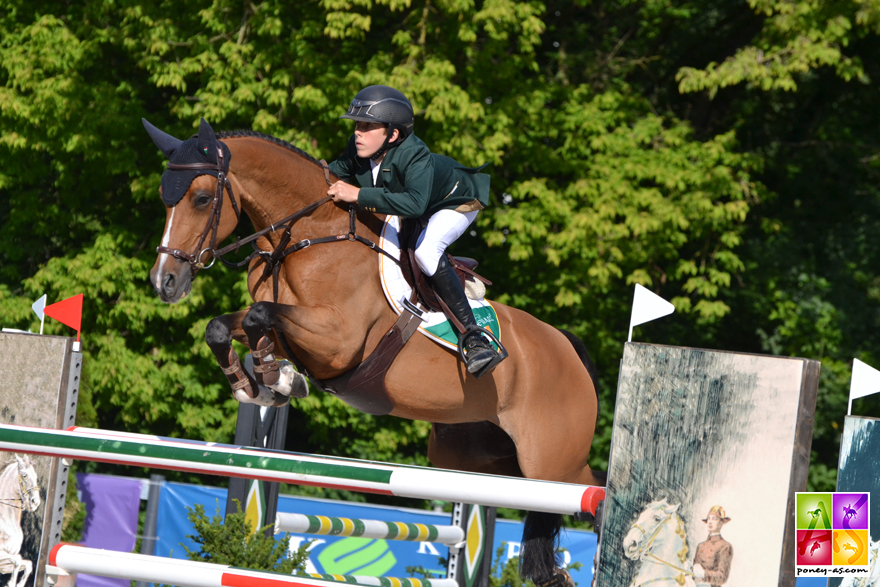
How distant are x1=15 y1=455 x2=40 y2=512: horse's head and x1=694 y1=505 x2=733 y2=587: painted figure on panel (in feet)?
7.90

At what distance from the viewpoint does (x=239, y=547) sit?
396cm

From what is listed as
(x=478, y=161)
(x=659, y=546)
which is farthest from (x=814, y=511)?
(x=478, y=161)

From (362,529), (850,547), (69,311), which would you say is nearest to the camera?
(850,547)

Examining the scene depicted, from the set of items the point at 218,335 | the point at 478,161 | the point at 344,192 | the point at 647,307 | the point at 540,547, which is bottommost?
the point at 540,547

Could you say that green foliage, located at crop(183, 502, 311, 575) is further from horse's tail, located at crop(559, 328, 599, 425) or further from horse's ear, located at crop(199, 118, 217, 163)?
horse's ear, located at crop(199, 118, 217, 163)

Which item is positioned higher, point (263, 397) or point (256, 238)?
point (256, 238)

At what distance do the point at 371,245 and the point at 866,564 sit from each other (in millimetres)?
1963

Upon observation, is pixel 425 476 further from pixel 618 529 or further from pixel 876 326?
pixel 876 326

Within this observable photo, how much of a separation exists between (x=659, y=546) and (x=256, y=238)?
190 cm

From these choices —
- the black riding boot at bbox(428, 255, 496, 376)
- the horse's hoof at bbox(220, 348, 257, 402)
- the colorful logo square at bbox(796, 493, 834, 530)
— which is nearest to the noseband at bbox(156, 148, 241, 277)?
the horse's hoof at bbox(220, 348, 257, 402)

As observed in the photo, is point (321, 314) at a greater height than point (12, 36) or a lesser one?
lesser

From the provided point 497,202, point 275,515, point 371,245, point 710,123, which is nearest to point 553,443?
point 371,245

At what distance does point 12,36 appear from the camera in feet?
29.4

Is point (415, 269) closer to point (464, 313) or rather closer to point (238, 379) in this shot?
point (464, 313)
